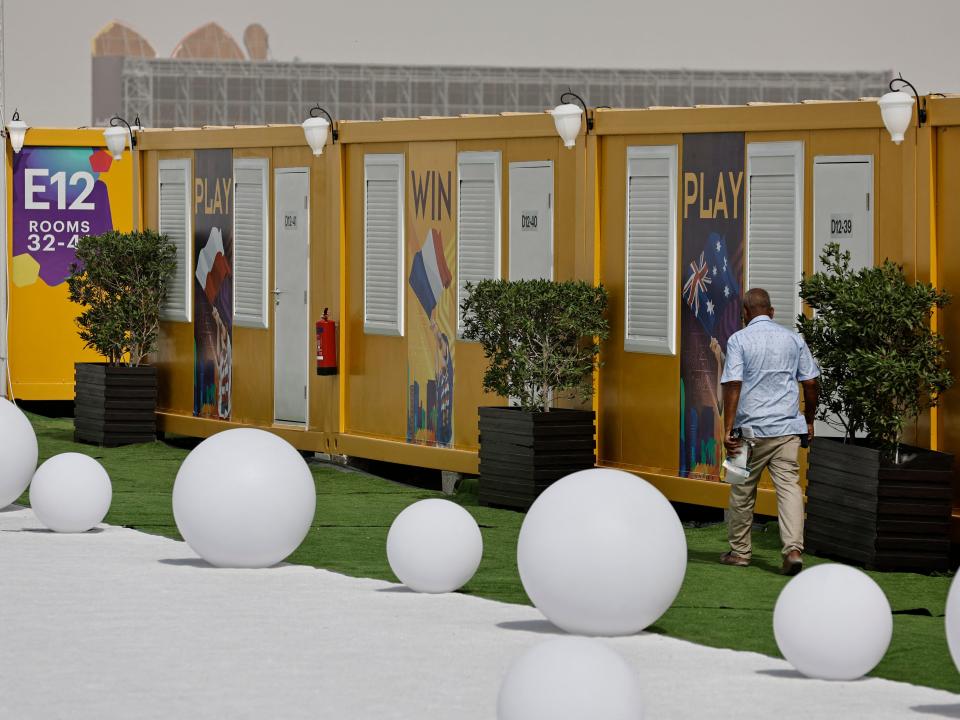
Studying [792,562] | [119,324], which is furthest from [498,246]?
[119,324]

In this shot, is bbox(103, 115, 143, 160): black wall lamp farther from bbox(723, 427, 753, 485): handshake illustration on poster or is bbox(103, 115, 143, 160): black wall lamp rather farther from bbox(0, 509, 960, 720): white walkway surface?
bbox(723, 427, 753, 485): handshake illustration on poster

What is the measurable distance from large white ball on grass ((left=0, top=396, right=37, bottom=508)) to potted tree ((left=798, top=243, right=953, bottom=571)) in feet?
18.1

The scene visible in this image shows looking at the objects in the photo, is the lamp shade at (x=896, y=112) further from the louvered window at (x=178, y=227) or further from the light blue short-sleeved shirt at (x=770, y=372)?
the louvered window at (x=178, y=227)

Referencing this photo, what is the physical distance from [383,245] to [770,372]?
596cm

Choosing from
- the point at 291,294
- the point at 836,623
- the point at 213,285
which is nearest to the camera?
the point at 836,623

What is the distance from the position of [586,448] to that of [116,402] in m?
6.53

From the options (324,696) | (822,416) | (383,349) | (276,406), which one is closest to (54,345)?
(276,406)

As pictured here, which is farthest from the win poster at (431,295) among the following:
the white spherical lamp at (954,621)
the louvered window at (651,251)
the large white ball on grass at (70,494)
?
the white spherical lamp at (954,621)

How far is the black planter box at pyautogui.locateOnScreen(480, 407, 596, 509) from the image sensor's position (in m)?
13.7

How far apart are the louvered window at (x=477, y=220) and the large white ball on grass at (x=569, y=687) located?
357 inches

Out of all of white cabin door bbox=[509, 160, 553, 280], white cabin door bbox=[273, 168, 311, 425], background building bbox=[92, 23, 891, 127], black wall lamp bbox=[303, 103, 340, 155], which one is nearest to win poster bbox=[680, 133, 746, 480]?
white cabin door bbox=[509, 160, 553, 280]

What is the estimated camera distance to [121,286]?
1897cm

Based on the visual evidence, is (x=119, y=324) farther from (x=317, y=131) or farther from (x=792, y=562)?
(x=792, y=562)

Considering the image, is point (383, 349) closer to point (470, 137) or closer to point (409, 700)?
point (470, 137)
